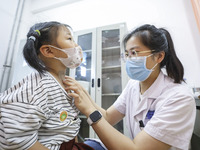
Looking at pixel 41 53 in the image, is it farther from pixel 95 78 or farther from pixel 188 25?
pixel 188 25

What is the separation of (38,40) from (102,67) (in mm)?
1456

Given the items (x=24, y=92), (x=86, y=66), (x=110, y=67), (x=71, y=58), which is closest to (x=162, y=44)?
(x=71, y=58)

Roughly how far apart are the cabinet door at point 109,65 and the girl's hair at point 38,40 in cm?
133

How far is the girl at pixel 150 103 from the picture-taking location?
0.59 meters

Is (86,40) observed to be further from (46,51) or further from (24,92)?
(24,92)

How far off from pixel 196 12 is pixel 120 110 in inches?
76.1

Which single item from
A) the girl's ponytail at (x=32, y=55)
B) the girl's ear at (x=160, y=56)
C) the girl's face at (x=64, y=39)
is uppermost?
the girl's face at (x=64, y=39)

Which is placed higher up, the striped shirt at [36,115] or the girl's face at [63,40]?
the girl's face at [63,40]

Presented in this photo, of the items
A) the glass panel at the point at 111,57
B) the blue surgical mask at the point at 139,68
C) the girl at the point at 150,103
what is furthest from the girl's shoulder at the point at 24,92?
the glass panel at the point at 111,57

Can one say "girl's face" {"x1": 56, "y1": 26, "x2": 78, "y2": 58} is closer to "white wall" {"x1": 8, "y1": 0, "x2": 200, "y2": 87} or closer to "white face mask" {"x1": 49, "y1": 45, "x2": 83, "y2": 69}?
"white face mask" {"x1": 49, "y1": 45, "x2": 83, "y2": 69}

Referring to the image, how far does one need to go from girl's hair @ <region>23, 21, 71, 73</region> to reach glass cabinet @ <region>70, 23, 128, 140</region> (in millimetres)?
1259

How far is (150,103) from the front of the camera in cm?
79

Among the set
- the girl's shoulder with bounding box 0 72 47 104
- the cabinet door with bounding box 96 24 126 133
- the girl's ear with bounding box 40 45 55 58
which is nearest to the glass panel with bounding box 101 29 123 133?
the cabinet door with bounding box 96 24 126 133

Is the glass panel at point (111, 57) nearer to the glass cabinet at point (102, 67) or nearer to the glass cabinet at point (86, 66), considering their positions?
the glass cabinet at point (102, 67)
